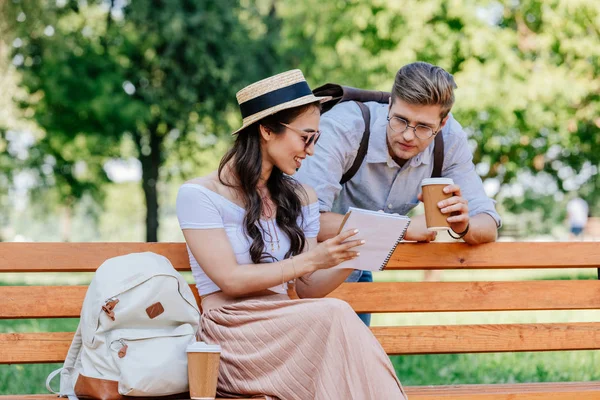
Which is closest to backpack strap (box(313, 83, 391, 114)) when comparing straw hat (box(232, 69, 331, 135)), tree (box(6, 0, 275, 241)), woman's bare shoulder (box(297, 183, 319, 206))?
woman's bare shoulder (box(297, 183, 319, 206))

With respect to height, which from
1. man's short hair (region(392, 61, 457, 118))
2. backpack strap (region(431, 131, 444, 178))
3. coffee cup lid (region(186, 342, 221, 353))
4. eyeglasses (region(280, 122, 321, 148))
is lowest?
coffee cup lid (region(186, 342, 221, 353))

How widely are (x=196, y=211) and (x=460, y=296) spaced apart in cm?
147

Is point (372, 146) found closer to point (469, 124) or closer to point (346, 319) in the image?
point (346, 319)

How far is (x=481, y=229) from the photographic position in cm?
409

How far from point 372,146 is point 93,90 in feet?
52.1

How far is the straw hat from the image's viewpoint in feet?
11.4

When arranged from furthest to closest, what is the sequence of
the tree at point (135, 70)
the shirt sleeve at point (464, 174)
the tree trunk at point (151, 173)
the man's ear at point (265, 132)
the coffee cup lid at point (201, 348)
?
the tree trunk at point (151, 173) < the tree at point (135, 70) < the shirt sleeve at point (464, 174) < the man's ear at point (265, 132) < the coffee cup lid at point (201, 348)

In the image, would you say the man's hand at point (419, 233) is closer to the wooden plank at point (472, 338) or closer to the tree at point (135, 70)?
the wooden plank at point (472, 338)

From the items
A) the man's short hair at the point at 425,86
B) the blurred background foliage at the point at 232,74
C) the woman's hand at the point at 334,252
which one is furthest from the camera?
the blurred background foliage at the point at 232,74

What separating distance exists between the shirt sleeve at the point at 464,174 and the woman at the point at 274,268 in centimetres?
79

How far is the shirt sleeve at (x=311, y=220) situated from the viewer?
3736 millimetres

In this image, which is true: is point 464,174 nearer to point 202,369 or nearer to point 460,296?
point 460,296

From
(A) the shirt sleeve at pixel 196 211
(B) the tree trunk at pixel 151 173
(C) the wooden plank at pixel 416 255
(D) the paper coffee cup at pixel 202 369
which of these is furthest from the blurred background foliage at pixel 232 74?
(D) the paper coffee cup at pixel 202 369

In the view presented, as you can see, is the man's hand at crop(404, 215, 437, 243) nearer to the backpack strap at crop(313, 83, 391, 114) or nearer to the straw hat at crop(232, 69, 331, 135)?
the backpack strap at crop(313, 83, 391, 114)
